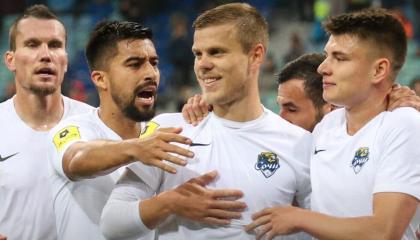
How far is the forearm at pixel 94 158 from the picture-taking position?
3.36m

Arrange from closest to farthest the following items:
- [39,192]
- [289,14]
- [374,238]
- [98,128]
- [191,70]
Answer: [374,238] < [98,128] < [39,192] < [191,70] < [289,14]

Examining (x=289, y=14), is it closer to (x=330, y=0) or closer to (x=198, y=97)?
(x=330, y=0)

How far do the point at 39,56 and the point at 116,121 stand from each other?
0.90 metres

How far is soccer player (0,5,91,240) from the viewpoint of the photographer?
4351 mm

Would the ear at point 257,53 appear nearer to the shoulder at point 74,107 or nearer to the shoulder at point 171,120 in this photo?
the shoulder at point 171,120

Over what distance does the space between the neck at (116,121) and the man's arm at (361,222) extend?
3.75 ft

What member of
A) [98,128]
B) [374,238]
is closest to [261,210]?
[374,238]

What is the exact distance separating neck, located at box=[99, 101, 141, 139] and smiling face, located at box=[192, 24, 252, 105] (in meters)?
0.71

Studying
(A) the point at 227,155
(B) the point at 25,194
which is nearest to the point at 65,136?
(B) the point at 25,194

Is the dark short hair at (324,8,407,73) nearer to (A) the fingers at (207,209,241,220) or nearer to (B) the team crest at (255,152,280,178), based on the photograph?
(B) the team crest at (255,152,280,178)

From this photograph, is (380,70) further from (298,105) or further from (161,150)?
(161,150)

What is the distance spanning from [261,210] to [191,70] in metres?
8.77

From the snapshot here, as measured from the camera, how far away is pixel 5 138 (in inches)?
179

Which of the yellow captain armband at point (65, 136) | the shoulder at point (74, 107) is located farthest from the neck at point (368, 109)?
the shoulder at point (74, 107)
